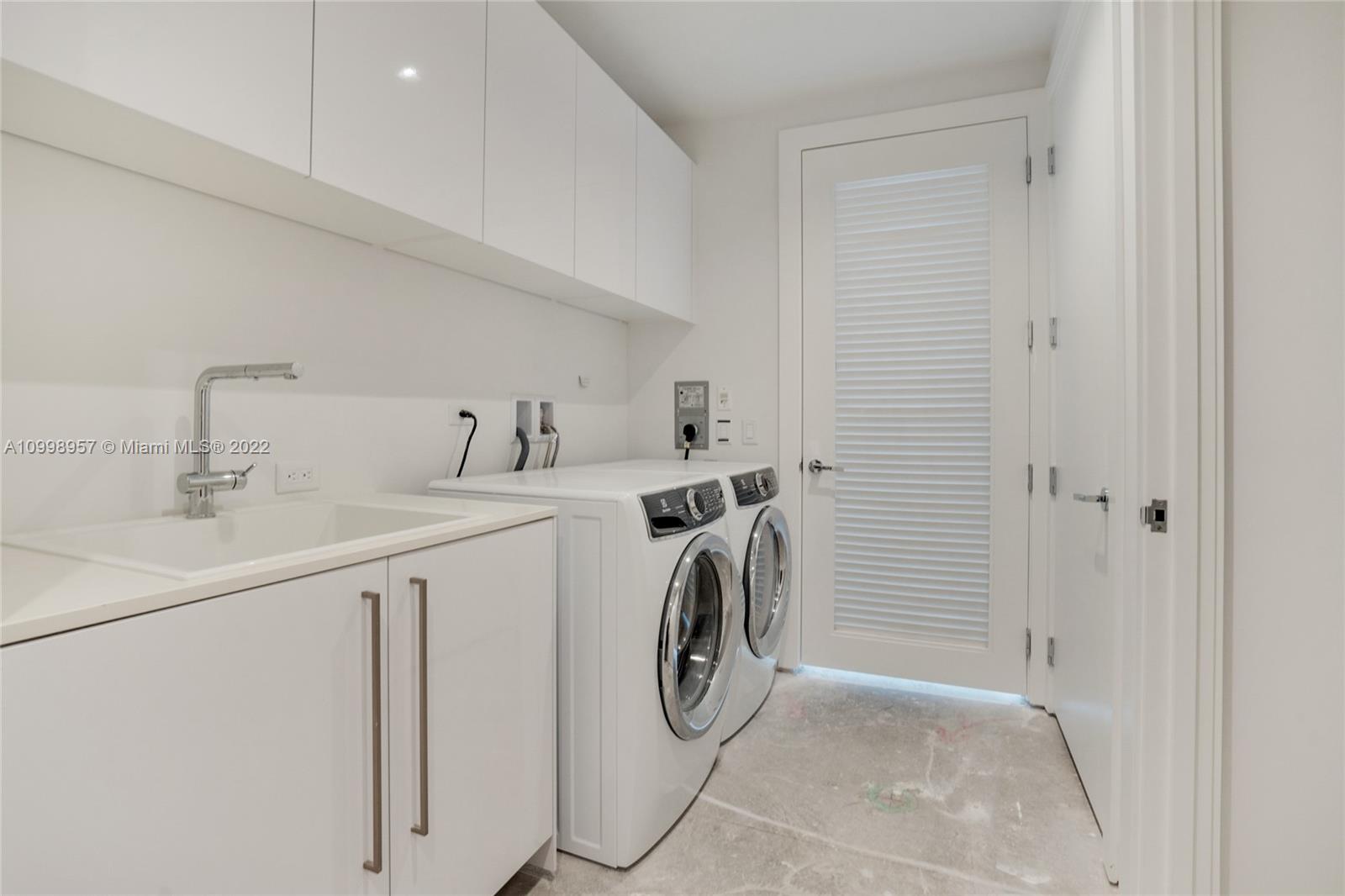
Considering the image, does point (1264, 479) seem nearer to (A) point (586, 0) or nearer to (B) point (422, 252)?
(B) point (422, 252)

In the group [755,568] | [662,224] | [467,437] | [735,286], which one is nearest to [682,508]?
[755,568]

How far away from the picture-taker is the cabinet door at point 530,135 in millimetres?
1659

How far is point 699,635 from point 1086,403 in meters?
1.31

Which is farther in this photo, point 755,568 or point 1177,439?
point 755,568

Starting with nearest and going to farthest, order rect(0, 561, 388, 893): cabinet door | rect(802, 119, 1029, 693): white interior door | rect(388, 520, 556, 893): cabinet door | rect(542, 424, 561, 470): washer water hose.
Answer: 1. rect(0, 561, 388, 893): cabinet door
2. rect(388, 520, 556, 893): cabinet door
3. rect(542, 424, 561, 470): washer water hose
4. rect(802, 119, 1029, 693): white interior door

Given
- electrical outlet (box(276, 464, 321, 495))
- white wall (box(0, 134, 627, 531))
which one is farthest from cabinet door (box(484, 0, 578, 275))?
electrical outlet (box(276, 464, 321, 495))

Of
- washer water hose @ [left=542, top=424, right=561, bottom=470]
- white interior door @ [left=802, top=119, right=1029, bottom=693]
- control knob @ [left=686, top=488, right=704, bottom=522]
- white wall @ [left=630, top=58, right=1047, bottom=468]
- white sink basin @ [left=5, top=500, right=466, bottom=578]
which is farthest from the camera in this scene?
white wall @ [left=630, top=58, right=1047, bottom=468]

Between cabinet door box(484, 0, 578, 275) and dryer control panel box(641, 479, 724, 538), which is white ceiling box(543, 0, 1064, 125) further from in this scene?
dryer control panel box(641, 479, 724, 538)

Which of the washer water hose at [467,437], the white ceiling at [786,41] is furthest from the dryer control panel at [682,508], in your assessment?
the white ceiling at [786,41]

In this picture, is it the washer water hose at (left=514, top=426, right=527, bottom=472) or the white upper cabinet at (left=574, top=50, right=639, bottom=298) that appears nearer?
the white upper cabinet at (left=574, top=50, right=639, bottom=298)

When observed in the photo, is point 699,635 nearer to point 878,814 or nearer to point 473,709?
point 878,814

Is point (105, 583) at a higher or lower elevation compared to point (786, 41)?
lower

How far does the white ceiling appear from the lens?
216 cm

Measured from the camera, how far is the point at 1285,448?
1121mm
